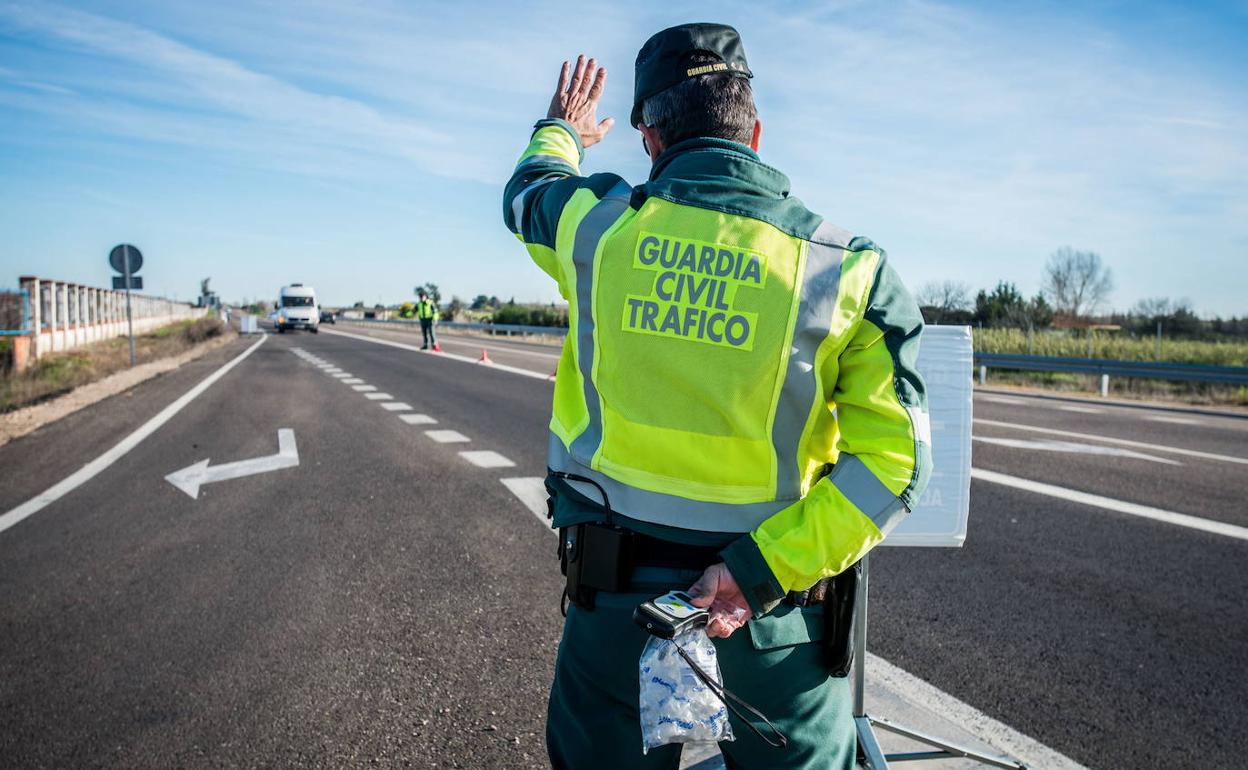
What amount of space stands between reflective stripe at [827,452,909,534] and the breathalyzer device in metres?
0.35

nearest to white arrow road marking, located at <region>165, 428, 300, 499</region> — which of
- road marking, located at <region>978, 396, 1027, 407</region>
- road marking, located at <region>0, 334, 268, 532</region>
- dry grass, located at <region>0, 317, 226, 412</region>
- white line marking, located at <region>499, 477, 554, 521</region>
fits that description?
road marking, located at <region>0, 334, 268, 532</region>

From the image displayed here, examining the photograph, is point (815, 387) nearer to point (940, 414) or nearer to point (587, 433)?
point (587, 433)

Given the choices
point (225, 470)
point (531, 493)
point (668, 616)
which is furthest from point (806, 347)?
point (225, 470)

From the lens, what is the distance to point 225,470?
26.9 ft

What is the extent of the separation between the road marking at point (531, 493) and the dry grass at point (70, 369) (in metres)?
9.98

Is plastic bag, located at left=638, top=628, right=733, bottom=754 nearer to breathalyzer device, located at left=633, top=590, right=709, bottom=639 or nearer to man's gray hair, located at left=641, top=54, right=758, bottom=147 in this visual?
breathalyzer device, located at left=633, top=590, right=709, bottom=639

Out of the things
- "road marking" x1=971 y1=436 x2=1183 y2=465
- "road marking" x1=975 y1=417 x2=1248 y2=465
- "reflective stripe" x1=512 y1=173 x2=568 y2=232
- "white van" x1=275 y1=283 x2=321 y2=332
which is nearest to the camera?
"reflective stripe" x1=512 y1=173 x2=568 y2=232

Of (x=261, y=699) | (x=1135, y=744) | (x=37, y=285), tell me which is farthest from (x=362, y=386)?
(x=1135, y=744)

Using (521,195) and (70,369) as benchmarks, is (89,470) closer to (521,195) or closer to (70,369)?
(521,195)

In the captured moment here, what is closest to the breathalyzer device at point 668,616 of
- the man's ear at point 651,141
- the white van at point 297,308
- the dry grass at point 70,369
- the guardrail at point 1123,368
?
the man's ear at point 651,141

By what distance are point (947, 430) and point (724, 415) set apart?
40.5 inches

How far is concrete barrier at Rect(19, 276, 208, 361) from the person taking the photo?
2202 centimetres

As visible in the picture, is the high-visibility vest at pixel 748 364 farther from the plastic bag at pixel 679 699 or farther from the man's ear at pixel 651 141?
the plastic bag at pixel 679 699

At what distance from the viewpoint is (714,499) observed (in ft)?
5.56
